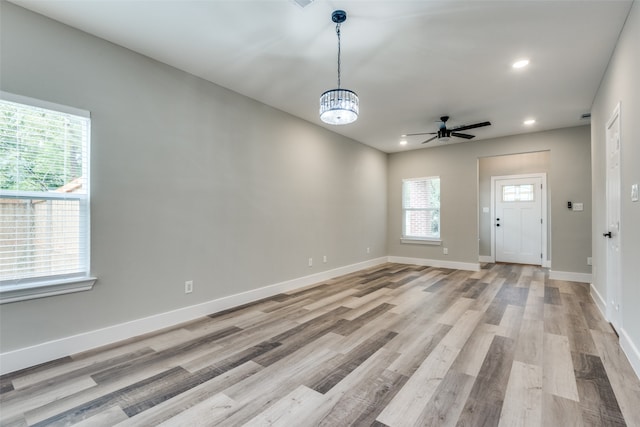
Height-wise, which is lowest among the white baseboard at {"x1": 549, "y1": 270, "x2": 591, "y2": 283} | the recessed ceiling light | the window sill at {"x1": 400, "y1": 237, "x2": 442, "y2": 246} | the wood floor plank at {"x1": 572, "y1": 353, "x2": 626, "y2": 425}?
the wood floor plank at {"x1": 572, "y1": 353, "x2": 626, "y2": 425}

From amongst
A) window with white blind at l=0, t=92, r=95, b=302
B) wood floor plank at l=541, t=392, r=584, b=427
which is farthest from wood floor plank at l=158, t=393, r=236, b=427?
wood floor plank at l=541, t=392, r=584, b=427

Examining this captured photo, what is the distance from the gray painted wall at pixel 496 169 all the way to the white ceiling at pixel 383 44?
289 centimetres

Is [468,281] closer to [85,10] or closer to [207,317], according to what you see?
[207,317]

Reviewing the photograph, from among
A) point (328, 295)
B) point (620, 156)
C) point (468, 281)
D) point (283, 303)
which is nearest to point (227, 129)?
point (283, 303)

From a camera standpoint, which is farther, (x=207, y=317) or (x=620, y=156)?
(x=207, y=317)

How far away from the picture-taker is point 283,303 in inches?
150

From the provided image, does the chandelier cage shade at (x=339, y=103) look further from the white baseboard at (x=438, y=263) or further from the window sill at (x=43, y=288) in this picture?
the white baseboard at (x=438, y=263)

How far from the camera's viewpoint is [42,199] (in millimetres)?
2328

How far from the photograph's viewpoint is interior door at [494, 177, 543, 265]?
672cm

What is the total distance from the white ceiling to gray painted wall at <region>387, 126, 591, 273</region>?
1.38 metres

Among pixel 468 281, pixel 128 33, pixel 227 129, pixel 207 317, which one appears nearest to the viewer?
pixel 128 33

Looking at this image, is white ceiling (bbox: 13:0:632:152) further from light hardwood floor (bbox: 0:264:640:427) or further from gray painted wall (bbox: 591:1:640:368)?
light hardwood floor (bbox: 0:264:640:427)

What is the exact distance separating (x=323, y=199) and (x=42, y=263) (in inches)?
146

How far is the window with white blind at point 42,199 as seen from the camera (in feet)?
7.14
